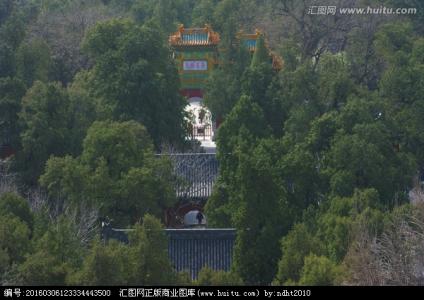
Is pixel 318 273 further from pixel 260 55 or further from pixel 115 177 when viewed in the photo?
pixel 260 55

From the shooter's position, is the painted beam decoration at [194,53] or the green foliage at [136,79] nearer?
the green foliage at [136,79]

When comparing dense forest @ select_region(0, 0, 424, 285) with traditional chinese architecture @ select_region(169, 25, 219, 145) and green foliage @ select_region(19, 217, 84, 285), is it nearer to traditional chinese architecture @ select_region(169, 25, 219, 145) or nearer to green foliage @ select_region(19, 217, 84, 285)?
green foliage @ select_region(19, 217, 84, 285)

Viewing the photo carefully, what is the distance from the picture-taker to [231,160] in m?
19.5

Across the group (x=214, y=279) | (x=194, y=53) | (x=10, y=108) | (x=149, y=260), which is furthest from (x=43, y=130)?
(x=194, y=53)

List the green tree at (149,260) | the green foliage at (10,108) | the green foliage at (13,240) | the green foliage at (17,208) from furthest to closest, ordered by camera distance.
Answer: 1. the green foliage at (10,108)
2. the green foliage at (17,208)
3. the green foliage at (13,240)
4. the green tree at (149,260)

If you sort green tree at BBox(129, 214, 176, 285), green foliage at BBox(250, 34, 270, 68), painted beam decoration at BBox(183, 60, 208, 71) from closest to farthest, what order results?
1. green tree at BBox(129, 214, 176, 285)
2. green foliage at BBox(250, 34, 270, 68)
3. painted beam decoration at BBox(183, 60, 208, 71)

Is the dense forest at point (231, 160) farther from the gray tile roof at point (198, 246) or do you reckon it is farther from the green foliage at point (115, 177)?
the gray tile roof at point (198, 246)

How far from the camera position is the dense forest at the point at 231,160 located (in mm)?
14172

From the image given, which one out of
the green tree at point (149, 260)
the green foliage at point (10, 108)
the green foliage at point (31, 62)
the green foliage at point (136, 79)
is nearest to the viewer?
the green tree at point (149, 260)

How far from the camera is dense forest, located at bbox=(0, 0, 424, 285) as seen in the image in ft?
46.5

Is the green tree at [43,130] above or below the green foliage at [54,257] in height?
above

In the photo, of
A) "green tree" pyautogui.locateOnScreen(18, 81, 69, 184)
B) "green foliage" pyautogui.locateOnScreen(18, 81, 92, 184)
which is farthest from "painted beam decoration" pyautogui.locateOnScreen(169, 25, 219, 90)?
"green tree" pyautogui.locateOnScreen(18, 81, 69, 184)

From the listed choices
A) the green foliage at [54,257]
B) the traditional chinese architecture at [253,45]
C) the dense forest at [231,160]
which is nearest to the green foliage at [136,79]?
the dense forest at [231,160]
